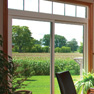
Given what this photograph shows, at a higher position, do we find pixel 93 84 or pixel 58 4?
pixel 58 4

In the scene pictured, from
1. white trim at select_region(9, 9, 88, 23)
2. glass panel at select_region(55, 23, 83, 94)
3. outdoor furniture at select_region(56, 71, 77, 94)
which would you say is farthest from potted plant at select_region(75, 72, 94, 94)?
outdoor furniture at select_region(56, 71, 77, 94)

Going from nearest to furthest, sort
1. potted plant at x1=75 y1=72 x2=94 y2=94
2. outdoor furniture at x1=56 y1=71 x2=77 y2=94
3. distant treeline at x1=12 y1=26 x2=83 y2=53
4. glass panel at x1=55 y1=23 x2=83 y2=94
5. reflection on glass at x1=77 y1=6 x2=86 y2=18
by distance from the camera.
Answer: outdoor furniture at x1=56 y1=71 x2=77 y2=94 → distant treeline at x1=12 y1=26 x2=83 y2=53 → potted plant at x1=75 y1=72 x2=94 y2=94 → glass panel at x1=55 y1=23 x2=83 y2=94 → reflection on glass at x1=77 y1=6 x2=86 y2=18

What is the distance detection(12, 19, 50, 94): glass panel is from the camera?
3.46 metres

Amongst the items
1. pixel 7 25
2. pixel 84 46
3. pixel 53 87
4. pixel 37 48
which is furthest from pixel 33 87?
pixel 84 46

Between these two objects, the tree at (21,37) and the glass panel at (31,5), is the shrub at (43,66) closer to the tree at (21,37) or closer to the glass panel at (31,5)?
the tree at (21,37)

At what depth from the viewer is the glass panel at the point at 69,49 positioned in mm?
3934

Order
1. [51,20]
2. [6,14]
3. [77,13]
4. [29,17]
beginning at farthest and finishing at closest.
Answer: [77,13] → [51,20] → [29,17] → [6,14]

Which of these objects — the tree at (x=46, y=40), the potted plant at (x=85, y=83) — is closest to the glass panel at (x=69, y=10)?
the tree at (x=46, y=40)

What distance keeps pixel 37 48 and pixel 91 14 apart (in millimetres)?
1513

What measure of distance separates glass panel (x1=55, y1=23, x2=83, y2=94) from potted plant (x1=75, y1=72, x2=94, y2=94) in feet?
0.79

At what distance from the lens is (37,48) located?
12.0 ft

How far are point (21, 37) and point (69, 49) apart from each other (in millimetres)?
1111

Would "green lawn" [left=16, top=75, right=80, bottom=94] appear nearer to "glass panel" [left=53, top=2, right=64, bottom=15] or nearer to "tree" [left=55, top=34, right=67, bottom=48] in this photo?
"tree" [left=55, top=34, right=67, bottom=48]

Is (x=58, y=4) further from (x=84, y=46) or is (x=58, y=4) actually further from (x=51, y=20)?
(x=84, y=46)
